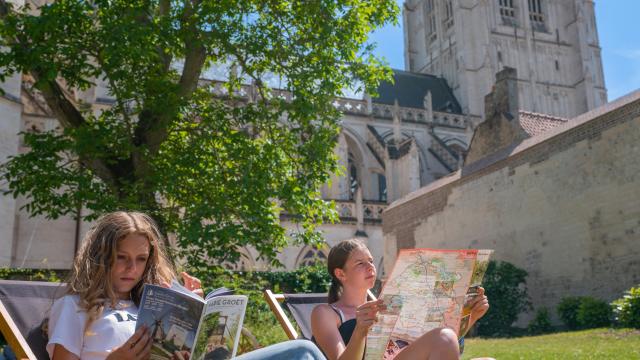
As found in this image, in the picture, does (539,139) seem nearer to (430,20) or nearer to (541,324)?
(541,324)

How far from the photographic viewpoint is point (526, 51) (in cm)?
4462

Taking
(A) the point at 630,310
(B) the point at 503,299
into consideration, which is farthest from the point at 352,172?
(A) the point at 630,310

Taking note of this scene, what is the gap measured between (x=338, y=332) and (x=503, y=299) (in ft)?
39.0

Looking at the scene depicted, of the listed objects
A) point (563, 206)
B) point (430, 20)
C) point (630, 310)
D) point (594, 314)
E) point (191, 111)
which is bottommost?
point (594, 314)

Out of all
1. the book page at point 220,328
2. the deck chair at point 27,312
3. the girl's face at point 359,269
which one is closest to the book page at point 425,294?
the girl's face at point 359,269

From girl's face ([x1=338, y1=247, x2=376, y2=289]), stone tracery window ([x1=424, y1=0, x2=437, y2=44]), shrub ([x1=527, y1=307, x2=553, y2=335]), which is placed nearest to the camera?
girl's face ([x1=338, y1=247, x2=376, y2=289])

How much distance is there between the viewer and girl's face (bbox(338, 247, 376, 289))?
3.34 m

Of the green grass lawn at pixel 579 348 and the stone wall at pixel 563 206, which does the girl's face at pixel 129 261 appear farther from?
the stone wall at pixel 563 206

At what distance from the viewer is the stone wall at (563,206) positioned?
1204 centimetres

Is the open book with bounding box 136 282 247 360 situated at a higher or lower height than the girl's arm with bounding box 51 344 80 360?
higher

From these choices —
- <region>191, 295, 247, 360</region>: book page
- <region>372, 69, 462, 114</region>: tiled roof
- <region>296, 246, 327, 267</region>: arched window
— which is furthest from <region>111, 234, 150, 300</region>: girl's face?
<region>372, 69, 462, 114</region>: tiled roof

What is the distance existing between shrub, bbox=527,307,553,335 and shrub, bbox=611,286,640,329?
115 inches

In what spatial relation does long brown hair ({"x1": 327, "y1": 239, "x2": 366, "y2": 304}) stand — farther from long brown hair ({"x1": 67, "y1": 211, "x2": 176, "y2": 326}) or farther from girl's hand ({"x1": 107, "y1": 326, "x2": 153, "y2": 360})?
girl's hand ({"x1": 107, "y1": 326, "x2": 153, "y2": 360})

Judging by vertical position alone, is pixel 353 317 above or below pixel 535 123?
below
